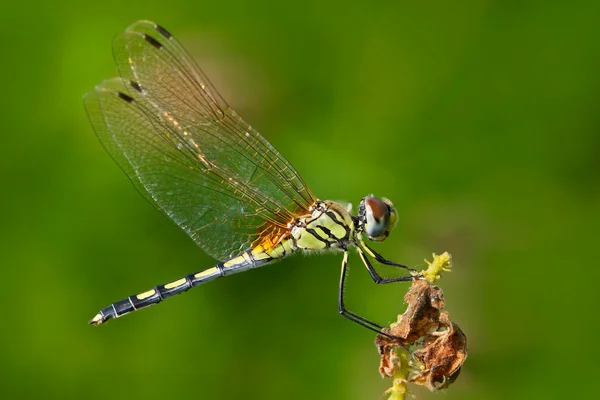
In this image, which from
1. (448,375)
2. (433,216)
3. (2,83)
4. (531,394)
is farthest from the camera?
(2,83)

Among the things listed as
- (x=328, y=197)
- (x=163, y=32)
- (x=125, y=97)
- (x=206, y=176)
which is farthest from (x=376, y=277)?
(x=163, y=32)

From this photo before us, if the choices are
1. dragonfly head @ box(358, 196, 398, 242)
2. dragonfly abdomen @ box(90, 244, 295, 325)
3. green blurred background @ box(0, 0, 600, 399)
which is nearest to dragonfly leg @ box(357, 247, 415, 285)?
dragonfly head @ box(358, 196, 398, 242)

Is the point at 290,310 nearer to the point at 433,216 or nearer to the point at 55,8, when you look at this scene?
the point at 433,216

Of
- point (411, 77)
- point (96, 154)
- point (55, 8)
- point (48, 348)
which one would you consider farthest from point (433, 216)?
point (55, 8)

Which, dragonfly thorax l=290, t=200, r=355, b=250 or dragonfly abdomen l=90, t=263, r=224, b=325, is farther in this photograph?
dragonfly abdomen l=90, t=263, r=224, b=325

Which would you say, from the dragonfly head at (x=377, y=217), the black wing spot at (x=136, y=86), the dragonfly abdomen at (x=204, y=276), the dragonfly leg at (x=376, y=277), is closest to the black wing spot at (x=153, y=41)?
the black wing spot at (x=136, y=86)

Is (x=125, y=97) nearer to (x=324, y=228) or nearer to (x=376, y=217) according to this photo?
(x=324, y=228)

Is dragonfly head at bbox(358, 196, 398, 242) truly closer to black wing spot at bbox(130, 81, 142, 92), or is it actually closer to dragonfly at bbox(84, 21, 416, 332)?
dragonfly at bbox(84, 21, 416, 332)
